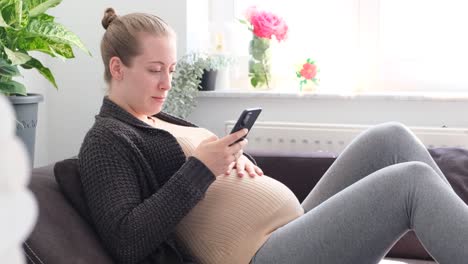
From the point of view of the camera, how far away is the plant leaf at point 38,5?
6.56 feet

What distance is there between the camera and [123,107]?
1.53m

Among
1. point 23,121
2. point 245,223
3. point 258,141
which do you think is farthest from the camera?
point 258,141

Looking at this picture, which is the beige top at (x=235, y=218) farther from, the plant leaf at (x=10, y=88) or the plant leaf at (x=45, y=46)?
the plant leaf at (x=45, y=46)

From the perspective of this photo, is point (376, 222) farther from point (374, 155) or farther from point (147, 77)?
point (147, 77)

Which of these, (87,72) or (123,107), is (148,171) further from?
(87,72)

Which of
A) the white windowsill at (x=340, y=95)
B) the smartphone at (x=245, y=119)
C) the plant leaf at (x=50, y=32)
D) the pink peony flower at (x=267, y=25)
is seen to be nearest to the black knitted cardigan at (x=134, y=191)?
the smartphone at (x=245, y=119)

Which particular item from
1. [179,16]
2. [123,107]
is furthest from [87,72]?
[123,107]

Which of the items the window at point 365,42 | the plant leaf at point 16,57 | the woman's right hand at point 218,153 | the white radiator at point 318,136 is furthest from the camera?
the window at point 365,42

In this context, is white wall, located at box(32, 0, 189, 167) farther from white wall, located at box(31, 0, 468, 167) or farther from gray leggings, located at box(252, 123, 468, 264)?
gray leggings, located at box(252, 123, 468, 264)

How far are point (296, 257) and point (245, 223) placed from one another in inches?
7.0

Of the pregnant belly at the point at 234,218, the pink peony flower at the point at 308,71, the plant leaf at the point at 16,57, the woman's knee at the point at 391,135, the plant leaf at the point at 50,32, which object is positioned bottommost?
the pregnant belly at the point at 234,218

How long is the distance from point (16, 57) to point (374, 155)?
105 centimetres

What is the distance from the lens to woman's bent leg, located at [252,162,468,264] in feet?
4.06

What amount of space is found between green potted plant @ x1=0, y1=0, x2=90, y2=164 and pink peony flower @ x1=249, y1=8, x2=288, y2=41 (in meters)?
0.93
